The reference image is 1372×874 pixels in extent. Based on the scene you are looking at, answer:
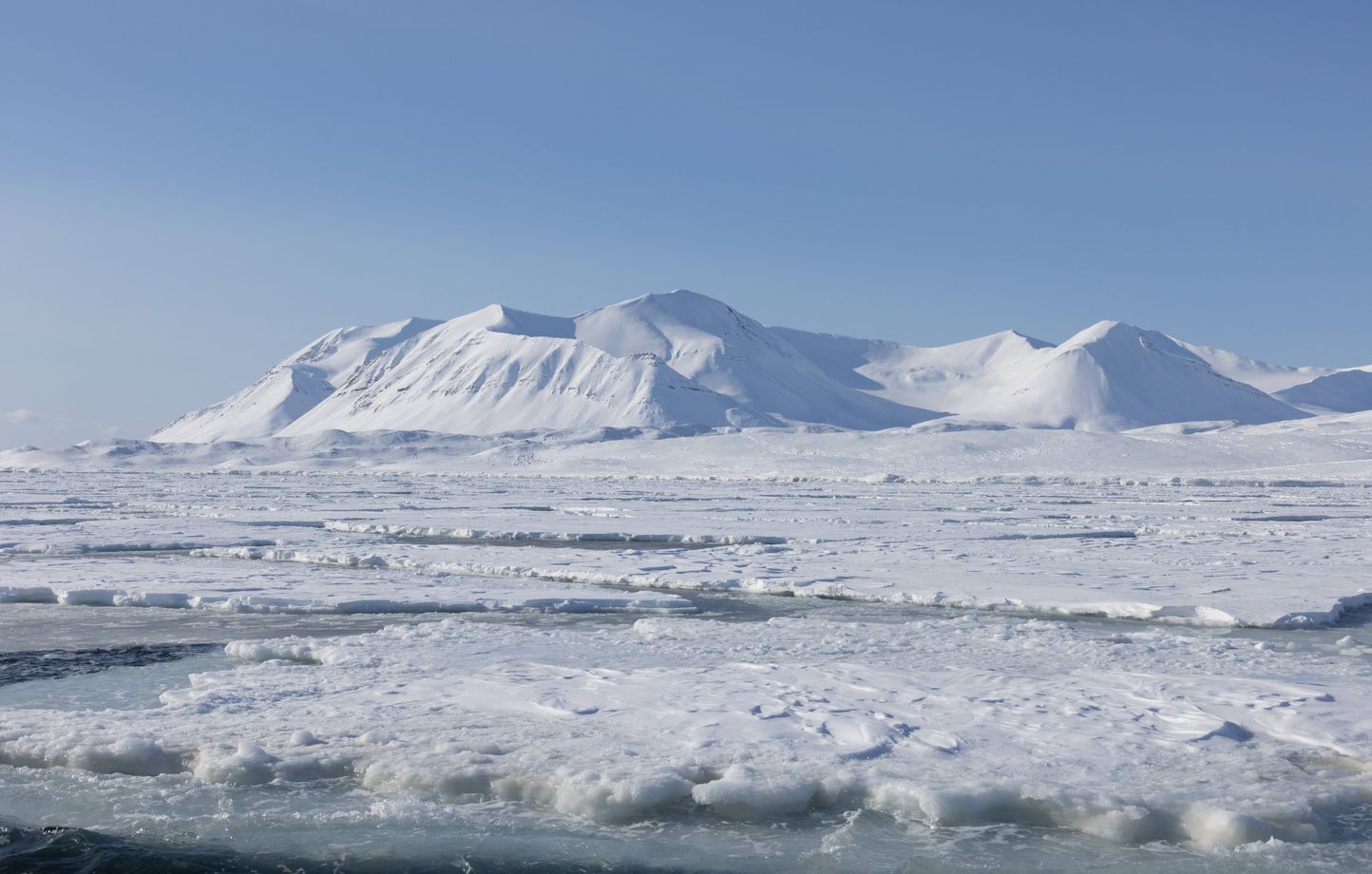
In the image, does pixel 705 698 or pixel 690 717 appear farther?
pixel 705 698

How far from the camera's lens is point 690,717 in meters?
8.66

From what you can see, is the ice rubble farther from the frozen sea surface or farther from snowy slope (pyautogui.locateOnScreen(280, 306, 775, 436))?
snowy slope (pyautogui.locateOnScreen(280, 306, 775, 436))

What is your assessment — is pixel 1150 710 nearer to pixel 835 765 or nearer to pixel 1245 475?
pixel 835 765

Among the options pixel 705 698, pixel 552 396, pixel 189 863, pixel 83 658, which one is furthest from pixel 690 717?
pixel 552 396

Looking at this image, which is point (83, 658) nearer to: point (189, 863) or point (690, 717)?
point (189, 863)

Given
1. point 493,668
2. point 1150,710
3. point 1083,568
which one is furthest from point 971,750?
point 1083,568

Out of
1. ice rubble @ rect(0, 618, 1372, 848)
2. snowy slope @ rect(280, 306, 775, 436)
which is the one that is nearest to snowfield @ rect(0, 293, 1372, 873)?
ice rubble @ rect(0, 618, 1372, 848)

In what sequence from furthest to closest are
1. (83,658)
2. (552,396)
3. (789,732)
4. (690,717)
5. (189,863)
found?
(552,396) < (83,658) < (690,717) < (789,732) < (189,863)

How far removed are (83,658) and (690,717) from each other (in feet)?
21.1

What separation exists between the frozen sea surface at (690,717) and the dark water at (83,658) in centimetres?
7

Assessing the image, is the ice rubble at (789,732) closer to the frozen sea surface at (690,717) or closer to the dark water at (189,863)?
the frozen sea surface at (690,717)

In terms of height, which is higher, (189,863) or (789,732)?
(789,732)

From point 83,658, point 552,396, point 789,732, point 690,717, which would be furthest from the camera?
point 552,396

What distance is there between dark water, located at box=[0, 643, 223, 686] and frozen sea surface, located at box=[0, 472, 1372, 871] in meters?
0.07
